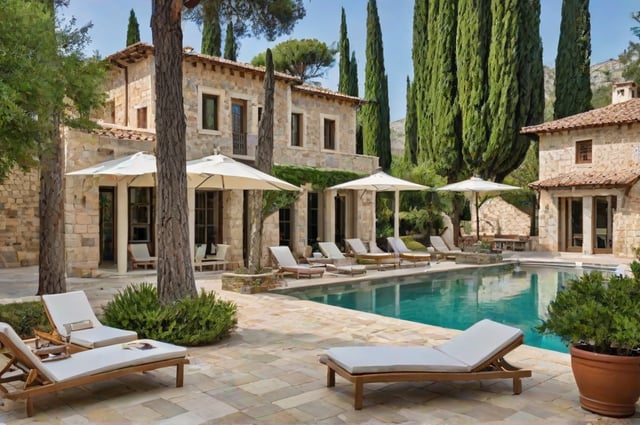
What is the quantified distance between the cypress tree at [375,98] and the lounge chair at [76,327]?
25.6 m

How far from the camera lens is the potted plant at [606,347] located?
4.16 meters

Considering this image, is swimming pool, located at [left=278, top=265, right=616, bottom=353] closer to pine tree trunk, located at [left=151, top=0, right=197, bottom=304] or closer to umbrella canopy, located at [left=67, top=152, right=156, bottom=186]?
umbrella canopy, located at [left=67, top=152, right=156, bottom=186]

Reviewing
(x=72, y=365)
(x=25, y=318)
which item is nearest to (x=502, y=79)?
(x=25, y=318)

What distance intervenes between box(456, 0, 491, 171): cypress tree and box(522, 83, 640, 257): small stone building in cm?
259

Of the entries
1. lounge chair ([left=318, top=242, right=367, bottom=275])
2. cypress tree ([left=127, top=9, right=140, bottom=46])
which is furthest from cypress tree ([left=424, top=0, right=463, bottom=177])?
cypress tree ([left=127, top=9, right=140, bottom=46])

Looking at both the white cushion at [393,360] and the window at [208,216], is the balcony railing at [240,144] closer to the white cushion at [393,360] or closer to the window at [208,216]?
the window at [208,216]

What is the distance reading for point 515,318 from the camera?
1037 centimetres

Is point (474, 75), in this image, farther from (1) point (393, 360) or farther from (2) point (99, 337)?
(2) point (99, 337)

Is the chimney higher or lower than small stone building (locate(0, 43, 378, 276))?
higher

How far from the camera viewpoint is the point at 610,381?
4.22 m

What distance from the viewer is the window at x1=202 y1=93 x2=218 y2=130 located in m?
18.0

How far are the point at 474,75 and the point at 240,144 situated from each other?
45.8 feet

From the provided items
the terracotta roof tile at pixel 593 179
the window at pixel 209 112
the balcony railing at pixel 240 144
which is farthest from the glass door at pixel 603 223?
the window at pixel 209 112

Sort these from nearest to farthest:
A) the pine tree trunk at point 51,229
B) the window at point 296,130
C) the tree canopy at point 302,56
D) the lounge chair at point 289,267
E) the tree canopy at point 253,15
→ the pine tree trunk at point 51,229
the tree canopy at point 253,15
the lounge chair at point 289,267
the window at point 296,130
the tree canopy at point 302,56
